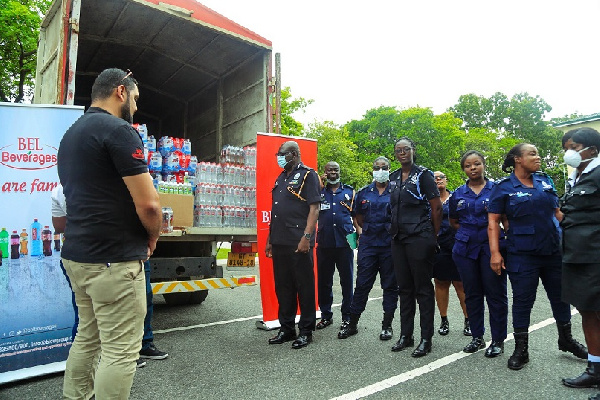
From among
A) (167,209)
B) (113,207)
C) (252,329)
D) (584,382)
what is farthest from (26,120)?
(584,382)

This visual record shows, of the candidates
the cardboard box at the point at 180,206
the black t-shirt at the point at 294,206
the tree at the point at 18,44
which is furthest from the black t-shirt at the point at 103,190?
the tree at the point at 18,44

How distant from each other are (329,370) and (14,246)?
2600mm

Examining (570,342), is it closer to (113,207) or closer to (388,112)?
(113,207)

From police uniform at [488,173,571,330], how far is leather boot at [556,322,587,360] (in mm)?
73

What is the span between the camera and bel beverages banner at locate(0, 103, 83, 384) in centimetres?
341

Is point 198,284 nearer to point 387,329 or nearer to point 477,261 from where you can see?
point 387,329

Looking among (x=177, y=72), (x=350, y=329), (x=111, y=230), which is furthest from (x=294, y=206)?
(x=177, y=72)

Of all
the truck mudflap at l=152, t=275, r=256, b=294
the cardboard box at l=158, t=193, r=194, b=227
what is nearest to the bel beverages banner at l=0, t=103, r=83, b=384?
the truck mudflap at l=152, t=275, r=256, b=294

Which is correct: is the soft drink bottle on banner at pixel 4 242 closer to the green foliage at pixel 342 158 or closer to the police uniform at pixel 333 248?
the police uniform at pixel 333 248

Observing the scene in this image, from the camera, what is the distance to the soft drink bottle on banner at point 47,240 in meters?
3.59

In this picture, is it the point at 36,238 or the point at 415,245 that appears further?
the point at 415,245

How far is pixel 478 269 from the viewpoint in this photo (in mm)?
4176

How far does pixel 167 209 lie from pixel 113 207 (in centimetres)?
221

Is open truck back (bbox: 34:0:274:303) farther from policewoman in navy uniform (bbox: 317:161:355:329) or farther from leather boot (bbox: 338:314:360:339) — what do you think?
leather boot (bbox: 338:314:360:339)
